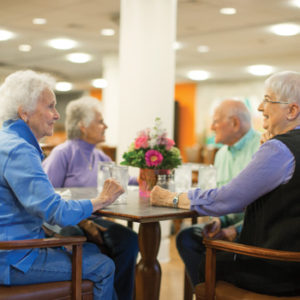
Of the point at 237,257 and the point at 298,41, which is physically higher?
the point at 298,41

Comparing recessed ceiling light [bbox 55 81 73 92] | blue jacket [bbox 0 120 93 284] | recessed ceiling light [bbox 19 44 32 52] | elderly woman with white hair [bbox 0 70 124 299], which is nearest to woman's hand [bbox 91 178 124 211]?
elderly woman with white hair [bbox 0 70 124 299]

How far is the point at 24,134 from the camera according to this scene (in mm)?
1892

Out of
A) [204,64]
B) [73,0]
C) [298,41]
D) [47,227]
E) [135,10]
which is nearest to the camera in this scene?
[47,227]

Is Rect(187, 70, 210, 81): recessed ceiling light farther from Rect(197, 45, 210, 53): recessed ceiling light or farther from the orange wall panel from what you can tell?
Rect(197, 45, 210, 53): recessed ceiling light

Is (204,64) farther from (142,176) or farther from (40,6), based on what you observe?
(142,176)

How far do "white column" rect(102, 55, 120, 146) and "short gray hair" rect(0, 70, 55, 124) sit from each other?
22.2 feet

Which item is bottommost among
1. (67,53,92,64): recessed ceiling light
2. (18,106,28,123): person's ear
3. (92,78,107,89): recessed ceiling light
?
(18,106,28,123): person's ear

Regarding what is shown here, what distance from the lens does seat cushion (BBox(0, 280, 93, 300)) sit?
1700 mm

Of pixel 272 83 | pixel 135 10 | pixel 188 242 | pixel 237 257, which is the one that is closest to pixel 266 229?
pixel 237 257

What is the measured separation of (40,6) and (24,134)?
4.43 m

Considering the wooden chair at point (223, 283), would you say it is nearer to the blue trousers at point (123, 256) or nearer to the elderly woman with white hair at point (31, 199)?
the elderly woman with white hair at point (31, 199)

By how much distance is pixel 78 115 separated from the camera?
320cm

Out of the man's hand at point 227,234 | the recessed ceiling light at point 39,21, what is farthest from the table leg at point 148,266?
the recessed ceiling light at point 39,21

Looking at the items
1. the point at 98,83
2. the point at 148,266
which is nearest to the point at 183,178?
the point at 148,266
